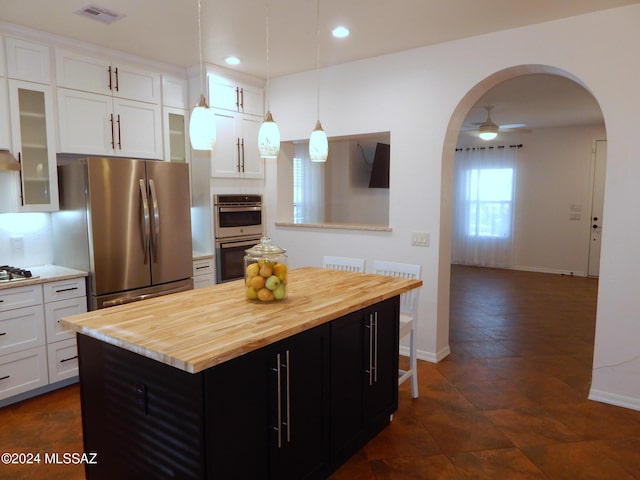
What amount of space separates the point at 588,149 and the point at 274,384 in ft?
25.3

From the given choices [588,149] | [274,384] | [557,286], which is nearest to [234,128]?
[274,384]

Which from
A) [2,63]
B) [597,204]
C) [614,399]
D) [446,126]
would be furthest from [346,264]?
[597,204]

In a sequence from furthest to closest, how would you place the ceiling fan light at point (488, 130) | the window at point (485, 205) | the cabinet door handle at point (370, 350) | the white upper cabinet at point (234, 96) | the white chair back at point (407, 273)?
the window at point (485, 205), the ceiling fan light at point (488, 130), the white upper cabinet at point (234, 96), the white chair back at point (407, 273), the cabinet door handle at point (370, 350)

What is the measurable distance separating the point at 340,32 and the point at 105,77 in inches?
77.9

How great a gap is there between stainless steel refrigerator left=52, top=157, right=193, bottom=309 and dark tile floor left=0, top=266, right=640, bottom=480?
938 millimetres

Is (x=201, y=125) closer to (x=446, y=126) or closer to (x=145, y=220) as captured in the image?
(x=145, y=220)

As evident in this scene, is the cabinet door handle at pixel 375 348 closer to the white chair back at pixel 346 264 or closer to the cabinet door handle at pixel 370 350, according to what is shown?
the cabinet door handle at pixel 370 350

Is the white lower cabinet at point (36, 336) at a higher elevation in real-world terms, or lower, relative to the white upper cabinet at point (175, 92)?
lower

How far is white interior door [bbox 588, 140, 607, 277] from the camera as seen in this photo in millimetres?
7387

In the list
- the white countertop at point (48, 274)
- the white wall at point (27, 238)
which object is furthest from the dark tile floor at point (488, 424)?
the white wall at point (27, 238)

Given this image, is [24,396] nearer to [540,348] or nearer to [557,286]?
[540,348]

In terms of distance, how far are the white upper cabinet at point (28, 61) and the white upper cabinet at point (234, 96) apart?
1321 mm

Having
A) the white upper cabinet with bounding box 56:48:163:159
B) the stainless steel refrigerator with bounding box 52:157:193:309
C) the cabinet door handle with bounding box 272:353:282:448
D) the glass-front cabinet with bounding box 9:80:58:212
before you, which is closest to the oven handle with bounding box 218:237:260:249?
the stainless steel refrigerator with bounding box 52:157:193:309

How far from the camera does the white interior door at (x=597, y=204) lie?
7.39 m
